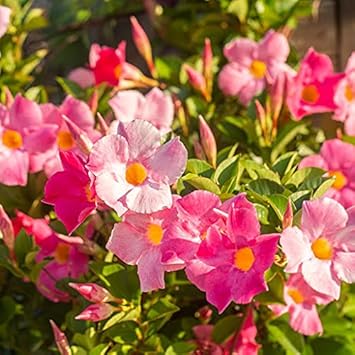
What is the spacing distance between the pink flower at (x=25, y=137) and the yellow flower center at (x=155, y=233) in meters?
0.35

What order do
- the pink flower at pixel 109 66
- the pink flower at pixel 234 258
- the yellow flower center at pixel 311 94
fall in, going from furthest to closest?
the pink flower at pixel 109 66
the yellow flower center at pixel 311 94
the pink flower at pixel 234 258

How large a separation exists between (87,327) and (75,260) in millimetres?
122

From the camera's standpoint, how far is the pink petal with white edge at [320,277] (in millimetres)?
1108

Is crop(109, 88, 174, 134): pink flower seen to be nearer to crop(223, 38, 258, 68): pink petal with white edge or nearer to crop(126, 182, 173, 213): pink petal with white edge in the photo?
crop(223, 38, 258, 68): pink petal with white edge

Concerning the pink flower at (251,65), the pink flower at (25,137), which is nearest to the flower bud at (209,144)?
the pink flower at (25,137)

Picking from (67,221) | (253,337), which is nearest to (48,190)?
(67,221)

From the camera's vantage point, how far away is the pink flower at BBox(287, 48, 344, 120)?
151 cm

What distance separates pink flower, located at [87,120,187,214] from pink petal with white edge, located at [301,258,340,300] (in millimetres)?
173

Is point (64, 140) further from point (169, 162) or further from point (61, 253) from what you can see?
point (169, 162)

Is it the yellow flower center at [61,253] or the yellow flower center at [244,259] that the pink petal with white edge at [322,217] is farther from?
the yellow flower center at [61,253]

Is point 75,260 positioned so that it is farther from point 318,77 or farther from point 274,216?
point 318,77

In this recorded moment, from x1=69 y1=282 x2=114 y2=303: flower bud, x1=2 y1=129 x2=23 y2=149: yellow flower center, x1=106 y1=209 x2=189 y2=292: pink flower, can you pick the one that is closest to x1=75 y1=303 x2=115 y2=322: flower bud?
x1=69 y1=282 x2=114 y2=303: flower bud

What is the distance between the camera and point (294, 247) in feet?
3.53

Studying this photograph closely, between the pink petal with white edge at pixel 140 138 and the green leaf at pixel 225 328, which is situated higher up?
the pink petal with white edge at pixel 140 138
